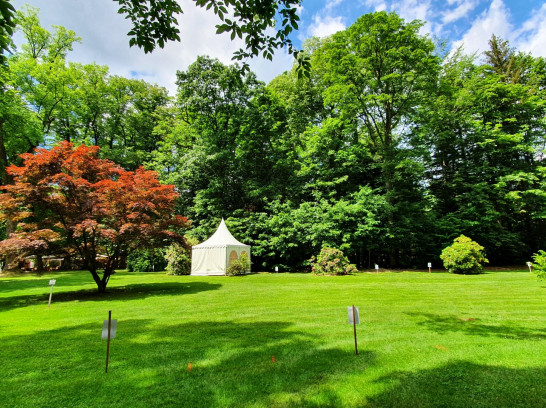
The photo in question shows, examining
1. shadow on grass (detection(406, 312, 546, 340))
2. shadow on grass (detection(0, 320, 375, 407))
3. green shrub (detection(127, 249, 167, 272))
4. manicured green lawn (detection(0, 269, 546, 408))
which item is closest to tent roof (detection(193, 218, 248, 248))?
green shrub (detection(127, 249, 167, 272))

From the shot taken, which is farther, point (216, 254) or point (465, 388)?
point (216, 254)

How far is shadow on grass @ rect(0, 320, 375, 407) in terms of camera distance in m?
3.11

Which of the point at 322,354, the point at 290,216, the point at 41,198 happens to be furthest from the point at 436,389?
the point at 290,216

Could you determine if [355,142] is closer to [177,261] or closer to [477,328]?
[177,261]

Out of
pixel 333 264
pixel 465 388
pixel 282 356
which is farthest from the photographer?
pixel 333 264

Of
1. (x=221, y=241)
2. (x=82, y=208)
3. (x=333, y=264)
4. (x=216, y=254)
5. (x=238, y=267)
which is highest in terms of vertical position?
(x=82, y=208)

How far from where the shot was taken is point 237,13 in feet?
12.7

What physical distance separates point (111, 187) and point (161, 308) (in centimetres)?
543

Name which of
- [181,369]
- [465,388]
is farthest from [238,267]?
[465,388]

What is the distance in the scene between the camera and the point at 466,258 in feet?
53.2

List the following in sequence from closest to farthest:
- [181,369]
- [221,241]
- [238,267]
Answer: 1. [181,369]
2. [238,267]
3. [221,241]

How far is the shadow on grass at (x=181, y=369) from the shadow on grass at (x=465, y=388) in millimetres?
554

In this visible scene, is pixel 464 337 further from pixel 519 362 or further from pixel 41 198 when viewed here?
pixel 41 198

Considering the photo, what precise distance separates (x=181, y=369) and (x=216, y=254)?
54.6ft
